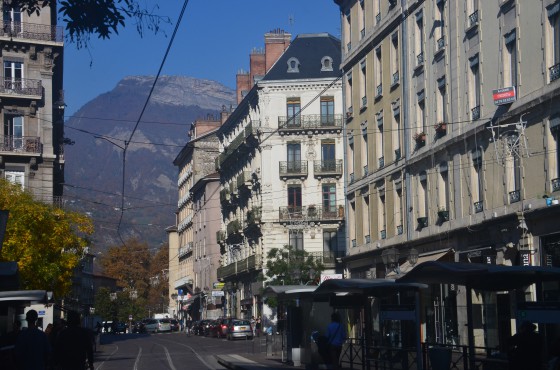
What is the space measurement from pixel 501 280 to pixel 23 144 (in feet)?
150

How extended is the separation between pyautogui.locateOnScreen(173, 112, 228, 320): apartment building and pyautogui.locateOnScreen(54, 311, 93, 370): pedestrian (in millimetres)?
74160

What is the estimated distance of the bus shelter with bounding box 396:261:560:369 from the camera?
56.0 feet

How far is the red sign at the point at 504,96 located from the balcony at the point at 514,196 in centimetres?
282

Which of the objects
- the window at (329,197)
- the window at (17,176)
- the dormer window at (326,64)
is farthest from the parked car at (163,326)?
the window at (17,176)

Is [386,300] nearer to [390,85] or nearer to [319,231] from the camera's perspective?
[390,85]

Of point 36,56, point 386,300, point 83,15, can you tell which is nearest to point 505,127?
point 386,300

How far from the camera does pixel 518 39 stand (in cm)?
3136

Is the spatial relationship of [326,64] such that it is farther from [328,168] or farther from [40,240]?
[40,240]

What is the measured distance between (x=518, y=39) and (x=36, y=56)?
3779 centimetres

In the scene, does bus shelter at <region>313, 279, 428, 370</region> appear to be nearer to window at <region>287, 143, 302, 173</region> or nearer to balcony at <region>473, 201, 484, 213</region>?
balcony at <region>473, 201, 484, 213</region>

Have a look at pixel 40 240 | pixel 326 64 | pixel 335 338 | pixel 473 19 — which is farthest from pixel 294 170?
pixel 335 338

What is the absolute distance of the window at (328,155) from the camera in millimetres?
74625

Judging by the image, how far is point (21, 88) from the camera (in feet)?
200

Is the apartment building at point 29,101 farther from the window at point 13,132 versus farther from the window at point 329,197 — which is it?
the window at point 329,197
